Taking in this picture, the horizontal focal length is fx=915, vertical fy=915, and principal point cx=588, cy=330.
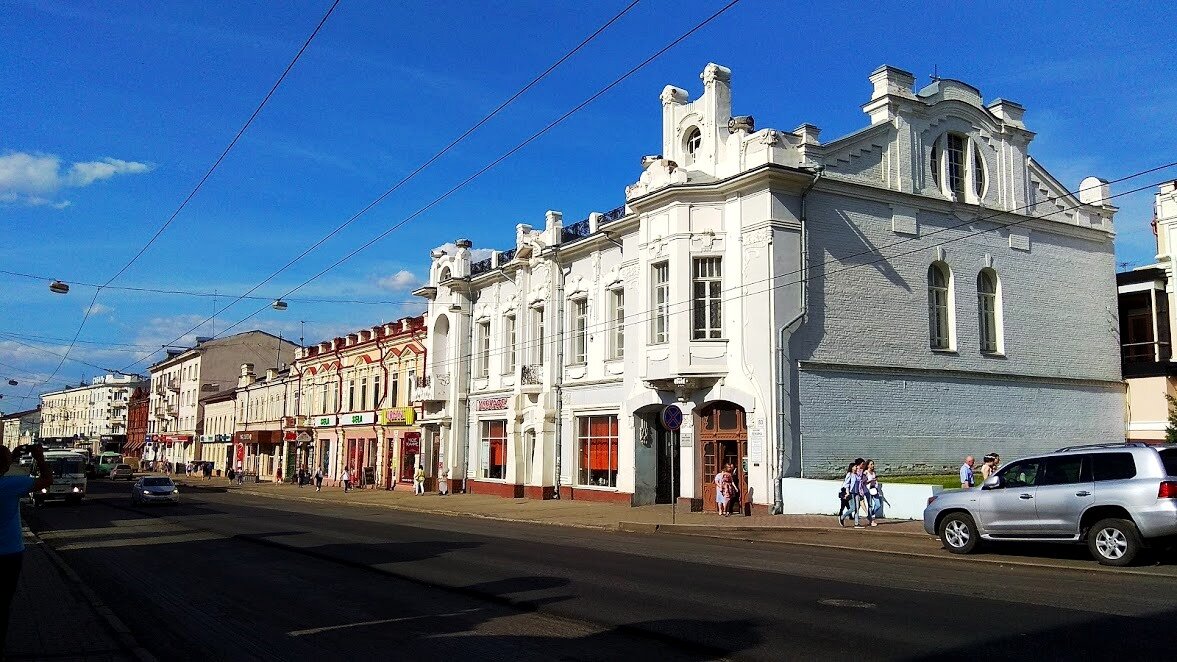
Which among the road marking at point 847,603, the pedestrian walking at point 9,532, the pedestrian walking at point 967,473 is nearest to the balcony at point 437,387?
the pedestrian walking at point 967,473

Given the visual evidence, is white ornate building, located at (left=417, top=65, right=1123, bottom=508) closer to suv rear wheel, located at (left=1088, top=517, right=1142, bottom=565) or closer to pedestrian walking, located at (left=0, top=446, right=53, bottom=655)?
suv rear wheel, located at (left=1088, top=517, right=1142, bottom=565)

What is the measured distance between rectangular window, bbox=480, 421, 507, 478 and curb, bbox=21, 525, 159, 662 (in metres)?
23.3

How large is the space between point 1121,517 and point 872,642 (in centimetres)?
730

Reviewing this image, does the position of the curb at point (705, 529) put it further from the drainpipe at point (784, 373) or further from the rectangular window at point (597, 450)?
the rectangular window at point (597, 450)

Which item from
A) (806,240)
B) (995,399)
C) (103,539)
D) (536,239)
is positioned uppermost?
(536,239)

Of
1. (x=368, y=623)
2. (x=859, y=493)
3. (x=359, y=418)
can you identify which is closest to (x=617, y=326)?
(x=859, y=493)

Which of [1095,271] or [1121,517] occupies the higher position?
[1095,271]

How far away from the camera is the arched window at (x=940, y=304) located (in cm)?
2906

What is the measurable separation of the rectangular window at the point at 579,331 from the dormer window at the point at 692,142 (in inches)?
295

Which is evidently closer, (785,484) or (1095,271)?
(785,484)

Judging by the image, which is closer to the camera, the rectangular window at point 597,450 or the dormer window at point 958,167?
the dormer window at point 958,167

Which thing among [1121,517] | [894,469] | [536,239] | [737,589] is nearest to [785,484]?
[894,469]

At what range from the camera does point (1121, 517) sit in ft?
43.3

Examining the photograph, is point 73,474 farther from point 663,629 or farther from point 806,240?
point 663,629
